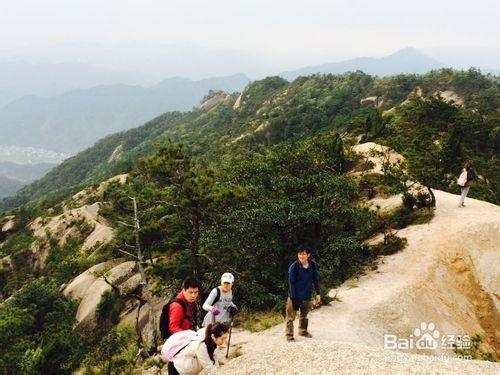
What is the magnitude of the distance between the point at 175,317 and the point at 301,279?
409cm

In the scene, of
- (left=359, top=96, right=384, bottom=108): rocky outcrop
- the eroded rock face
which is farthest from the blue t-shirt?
(left=359, top=96, right=384, bottom=108): rocky outcrop

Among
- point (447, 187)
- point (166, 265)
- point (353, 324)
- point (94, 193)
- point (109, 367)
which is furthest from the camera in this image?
point (94, 193)

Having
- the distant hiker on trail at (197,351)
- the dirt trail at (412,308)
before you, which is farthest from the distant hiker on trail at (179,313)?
the dirt trail at (412,308)

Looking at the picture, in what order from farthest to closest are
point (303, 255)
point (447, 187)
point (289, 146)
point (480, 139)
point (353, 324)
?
1. point (480, 139)
2. point (447, 187)
3. point (289, 146)
4. point (353, 324)
5. point (303, 255)

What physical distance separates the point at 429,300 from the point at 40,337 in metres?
22.4

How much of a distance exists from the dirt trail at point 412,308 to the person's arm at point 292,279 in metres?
1.31

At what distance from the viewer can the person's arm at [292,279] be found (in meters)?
11.3

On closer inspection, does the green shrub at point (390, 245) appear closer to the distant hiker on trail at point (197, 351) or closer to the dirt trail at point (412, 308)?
the dirt trail at point (412, 308)

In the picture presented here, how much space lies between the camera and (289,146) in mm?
24141

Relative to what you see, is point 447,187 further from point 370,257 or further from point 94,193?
point 94,193

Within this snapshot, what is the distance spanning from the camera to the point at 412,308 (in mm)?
15055

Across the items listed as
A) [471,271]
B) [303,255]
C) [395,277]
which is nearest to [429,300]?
[395,277]

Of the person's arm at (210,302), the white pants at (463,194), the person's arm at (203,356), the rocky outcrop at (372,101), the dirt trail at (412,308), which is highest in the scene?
the person's arm at (203,356)

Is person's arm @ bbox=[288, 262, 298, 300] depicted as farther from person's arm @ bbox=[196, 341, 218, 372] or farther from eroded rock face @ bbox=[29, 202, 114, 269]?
eroded rock face @ bbox=[29, 202, 114, 269]
